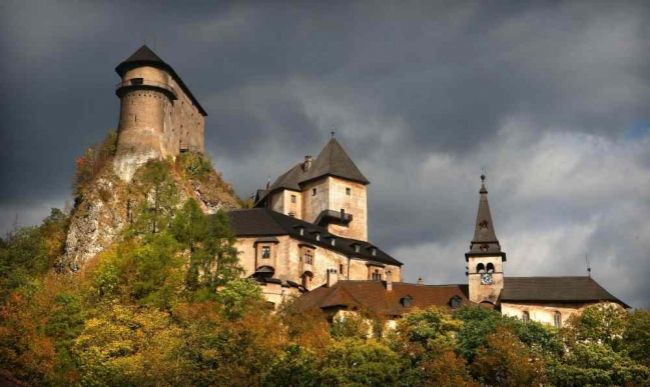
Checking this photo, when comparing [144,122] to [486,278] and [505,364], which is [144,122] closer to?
[486,278]

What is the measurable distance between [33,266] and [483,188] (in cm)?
4342

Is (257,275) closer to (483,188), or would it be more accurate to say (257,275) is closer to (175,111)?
(483,188)

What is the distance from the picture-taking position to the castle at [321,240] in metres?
A: 83.7

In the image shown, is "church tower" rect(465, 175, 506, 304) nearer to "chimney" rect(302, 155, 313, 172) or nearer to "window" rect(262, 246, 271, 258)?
"window" rect(262, 246, 271, 258)

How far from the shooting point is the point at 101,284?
71.6 metres

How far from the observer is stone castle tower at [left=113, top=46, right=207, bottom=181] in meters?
103

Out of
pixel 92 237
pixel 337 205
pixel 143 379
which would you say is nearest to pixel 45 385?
pixel 143 379

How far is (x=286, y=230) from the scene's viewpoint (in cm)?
9069

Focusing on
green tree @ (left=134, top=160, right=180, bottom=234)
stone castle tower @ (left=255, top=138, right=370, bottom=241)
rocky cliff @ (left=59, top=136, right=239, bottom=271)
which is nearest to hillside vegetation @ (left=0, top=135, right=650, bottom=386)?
green tree @ (left=134, top=160, right=180, bottom=234)

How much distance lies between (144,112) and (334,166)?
2255 cm

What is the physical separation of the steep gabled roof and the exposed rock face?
45.6 ft

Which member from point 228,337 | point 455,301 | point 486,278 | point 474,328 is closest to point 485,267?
point 486,278

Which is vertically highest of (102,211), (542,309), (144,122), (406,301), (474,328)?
(144,122)

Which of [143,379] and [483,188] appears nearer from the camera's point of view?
[143,379]
